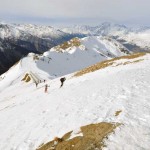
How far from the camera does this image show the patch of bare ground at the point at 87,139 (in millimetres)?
15626

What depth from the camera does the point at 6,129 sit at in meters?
25.8

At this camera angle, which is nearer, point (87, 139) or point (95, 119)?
point (87, 139)

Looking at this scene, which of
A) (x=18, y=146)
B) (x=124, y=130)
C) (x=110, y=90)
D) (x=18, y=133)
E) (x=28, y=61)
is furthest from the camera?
(x=28, y=61)

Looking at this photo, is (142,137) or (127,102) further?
(127,102)

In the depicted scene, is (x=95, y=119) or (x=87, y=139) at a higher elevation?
(x=87, y=139)

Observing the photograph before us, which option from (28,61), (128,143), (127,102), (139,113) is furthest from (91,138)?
(28,61)

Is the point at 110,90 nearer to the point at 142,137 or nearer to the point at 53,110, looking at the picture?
the point at 53,110

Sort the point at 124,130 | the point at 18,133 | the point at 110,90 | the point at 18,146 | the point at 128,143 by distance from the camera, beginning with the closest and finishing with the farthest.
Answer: the point at 128,143
the point at 124,130
the point at 18,146
the point at 18,133
the point at 110,90

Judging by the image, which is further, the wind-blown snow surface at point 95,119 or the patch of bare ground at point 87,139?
the wind-blown snow surface at point 95,119

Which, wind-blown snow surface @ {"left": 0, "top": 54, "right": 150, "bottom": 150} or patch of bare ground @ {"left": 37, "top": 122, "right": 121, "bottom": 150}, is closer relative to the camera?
patch of bare ground @ {"left": 37, "top": 122, "right": 121, "bottom": 150}

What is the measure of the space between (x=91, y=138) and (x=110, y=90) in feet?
44.6

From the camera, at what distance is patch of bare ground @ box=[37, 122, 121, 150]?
51.3ft

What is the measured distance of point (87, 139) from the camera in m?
16.5

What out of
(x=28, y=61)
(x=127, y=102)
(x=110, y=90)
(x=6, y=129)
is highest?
(x=127, y=102)
